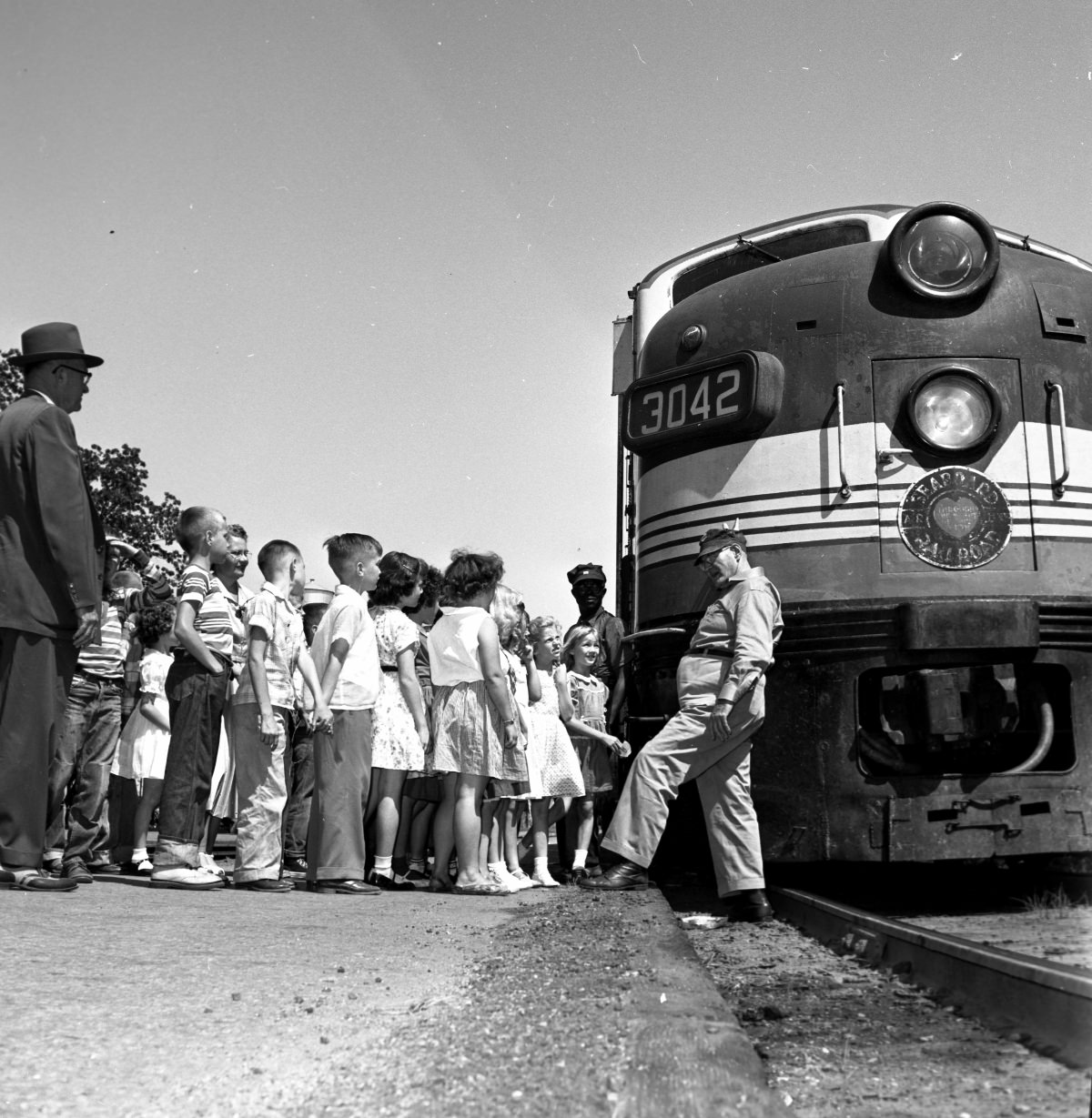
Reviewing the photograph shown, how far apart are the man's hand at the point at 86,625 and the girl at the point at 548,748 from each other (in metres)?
2.30

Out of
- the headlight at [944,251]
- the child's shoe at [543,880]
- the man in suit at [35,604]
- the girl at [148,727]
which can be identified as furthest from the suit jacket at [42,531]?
the headlight at [944,251]

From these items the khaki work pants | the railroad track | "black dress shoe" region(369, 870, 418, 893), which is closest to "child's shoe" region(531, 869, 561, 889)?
"black dress shoe" region(369, 870, 418, 893)

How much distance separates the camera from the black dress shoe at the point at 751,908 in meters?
4.75

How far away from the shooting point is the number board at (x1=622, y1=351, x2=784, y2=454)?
17.8 feet

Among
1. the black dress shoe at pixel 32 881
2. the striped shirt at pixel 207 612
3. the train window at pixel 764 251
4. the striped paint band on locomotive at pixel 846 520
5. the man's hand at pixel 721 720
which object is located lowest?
the black dress shoe at pixel 32 881

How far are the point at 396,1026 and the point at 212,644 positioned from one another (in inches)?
128

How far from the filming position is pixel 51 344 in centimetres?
464

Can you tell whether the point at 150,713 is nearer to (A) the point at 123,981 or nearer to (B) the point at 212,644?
(B) the point at 212,644

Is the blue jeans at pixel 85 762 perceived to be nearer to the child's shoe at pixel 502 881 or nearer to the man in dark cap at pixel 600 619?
the child's shoe at pixel 502 881

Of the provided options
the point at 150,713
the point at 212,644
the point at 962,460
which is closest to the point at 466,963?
the point at 212,644

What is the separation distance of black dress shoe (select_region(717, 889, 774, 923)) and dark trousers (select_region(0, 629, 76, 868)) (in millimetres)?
2499

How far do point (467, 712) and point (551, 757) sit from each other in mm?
960

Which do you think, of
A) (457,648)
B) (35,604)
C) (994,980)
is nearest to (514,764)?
(457,648)

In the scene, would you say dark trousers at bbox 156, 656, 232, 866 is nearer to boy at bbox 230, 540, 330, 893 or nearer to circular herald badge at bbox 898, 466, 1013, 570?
boy at bbox 230, 540, 330, 893
